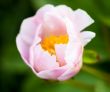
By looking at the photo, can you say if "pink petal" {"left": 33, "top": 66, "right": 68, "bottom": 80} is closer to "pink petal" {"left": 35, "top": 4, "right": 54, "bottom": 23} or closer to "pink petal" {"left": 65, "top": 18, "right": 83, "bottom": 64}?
"pink petal" {"left": 65, "top": 18, "right": 83, "bottom": 64}

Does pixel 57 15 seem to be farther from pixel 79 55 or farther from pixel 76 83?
pixel 76 83

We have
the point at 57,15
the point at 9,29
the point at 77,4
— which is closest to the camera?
the point at 57,15

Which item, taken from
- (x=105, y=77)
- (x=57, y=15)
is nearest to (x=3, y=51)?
(x=105, y=77)

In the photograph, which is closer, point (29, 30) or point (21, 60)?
point (29, 30)

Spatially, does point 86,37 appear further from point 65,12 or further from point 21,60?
point 21,60

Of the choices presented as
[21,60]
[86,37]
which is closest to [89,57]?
[86,37]

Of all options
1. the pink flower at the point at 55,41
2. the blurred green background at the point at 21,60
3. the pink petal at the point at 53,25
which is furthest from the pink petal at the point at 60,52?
the blurred green background at the point at 21,60

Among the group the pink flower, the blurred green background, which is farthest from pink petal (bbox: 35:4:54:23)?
the blurred green background
